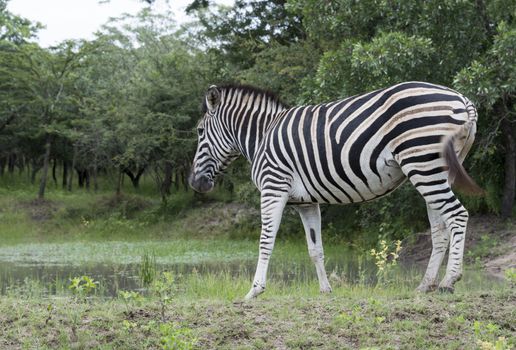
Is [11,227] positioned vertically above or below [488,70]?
below

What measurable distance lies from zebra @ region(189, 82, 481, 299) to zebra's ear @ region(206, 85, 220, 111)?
29 centimetres

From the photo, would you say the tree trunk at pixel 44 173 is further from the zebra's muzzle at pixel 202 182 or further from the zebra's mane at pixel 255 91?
the zebra's mane at pixel 255 91

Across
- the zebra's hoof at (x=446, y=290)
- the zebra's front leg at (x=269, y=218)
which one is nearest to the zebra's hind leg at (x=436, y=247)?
the zebra's hoof at (x=446, y=290)

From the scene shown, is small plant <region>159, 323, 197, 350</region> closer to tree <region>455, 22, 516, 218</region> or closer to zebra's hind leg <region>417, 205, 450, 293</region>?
zebra's hind leg <region>417, 205, 450, 293</region>

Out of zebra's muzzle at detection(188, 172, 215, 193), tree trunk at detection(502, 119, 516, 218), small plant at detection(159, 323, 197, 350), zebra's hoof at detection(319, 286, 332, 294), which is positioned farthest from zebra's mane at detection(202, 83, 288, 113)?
tree trunk at detection(502, 119, 516, 218)

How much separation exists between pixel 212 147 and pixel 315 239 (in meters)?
1.78

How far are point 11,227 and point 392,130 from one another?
2272 centimetres

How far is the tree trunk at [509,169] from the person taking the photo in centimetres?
1540

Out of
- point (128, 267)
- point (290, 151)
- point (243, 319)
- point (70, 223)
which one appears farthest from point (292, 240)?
point (243, 319)

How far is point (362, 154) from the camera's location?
6.62 meters

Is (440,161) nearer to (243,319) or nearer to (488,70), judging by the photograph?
(243,319)

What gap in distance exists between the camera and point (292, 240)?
2039 centimetres

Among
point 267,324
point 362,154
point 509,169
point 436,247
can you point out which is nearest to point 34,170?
point 509,169

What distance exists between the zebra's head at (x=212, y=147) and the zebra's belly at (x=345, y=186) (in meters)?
1.32
